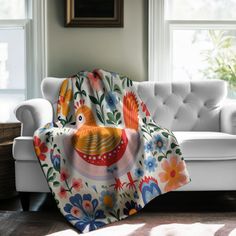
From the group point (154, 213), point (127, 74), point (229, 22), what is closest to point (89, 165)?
point (154, 213)

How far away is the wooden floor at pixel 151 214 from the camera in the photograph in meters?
2.51

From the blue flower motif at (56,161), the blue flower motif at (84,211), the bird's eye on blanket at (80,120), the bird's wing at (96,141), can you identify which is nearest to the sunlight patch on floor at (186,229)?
the blue flower motif at (84,211)

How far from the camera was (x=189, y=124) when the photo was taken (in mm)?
3668

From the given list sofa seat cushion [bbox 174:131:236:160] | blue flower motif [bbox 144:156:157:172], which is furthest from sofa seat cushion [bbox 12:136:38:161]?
sofa seat cushion [bbox 174:131:236:160]

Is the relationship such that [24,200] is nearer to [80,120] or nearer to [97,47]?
[80,120]


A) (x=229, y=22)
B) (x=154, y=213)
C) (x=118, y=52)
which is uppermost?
(x=229, y=22)

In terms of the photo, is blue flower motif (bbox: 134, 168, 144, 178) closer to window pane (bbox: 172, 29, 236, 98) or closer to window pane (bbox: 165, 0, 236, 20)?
window pane (bbox: 172, 29, 236, 98)

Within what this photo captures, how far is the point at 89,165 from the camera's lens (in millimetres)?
2760

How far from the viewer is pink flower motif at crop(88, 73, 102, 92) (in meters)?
3.43

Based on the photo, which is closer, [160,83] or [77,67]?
[160,83]

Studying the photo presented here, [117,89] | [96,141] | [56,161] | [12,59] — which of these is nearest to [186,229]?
[96,141]

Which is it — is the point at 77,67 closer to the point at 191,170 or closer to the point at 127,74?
the point at 127,74

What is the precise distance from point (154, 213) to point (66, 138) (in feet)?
2.36

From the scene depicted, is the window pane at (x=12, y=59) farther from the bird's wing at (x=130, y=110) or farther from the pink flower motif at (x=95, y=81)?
the bird's wing at (x=130, y=110)
